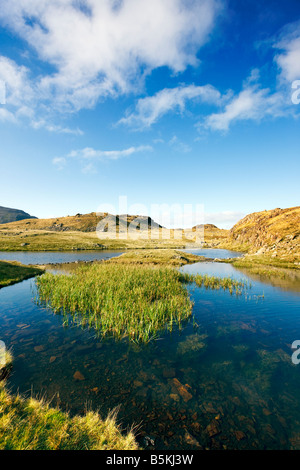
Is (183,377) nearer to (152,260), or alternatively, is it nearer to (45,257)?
(152,260)

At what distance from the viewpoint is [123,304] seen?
1772cm

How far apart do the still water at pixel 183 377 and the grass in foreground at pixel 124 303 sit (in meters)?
1.23

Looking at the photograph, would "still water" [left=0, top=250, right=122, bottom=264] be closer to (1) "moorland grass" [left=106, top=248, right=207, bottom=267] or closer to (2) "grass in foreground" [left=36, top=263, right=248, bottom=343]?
(1) "moorland grass" [left=106, top=248, right=207, bottom=267]

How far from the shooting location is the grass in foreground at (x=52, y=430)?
5.53m

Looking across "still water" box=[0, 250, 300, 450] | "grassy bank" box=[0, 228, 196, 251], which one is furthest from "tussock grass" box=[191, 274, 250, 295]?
"grassy bank" box=[0, 228, 196, 251]

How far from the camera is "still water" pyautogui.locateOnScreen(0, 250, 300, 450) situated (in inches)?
285

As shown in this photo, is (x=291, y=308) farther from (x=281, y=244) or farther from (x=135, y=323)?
(x=281, y=244)

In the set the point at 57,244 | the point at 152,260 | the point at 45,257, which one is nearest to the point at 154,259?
the point at 152,260

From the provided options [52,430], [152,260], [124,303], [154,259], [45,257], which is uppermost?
[154,259]

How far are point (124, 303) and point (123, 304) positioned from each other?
0.21 m

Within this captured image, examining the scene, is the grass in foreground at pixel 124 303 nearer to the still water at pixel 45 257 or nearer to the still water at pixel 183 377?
the still water at pixel 183 377

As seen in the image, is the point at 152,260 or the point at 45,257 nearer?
the point at 152,260
